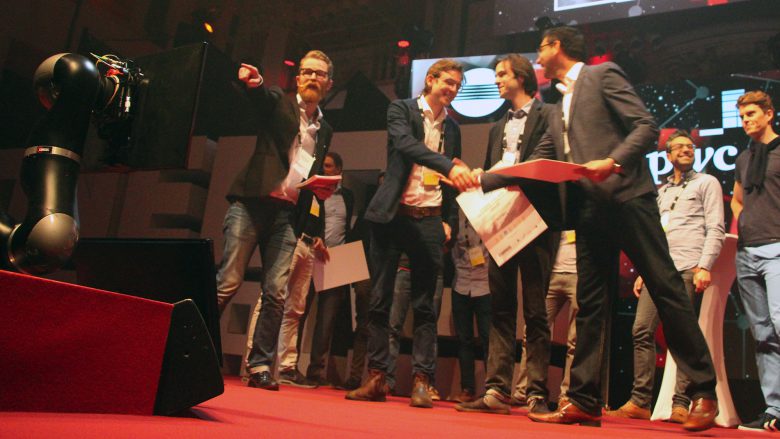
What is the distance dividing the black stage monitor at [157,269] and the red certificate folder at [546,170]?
1.05 meters

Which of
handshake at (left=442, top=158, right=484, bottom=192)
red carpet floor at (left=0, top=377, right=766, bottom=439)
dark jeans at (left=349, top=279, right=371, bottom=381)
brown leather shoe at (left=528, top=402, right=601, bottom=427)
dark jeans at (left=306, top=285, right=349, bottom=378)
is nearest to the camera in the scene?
red carpet floor at (left=0, top=377, right=766, bottom=439)

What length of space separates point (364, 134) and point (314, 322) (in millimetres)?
1576

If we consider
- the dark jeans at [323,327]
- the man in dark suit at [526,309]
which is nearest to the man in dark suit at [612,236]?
the man in dark suit at [526,309]

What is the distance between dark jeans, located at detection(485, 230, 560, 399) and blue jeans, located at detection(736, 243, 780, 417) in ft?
4.89

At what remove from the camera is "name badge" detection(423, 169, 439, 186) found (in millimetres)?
2781

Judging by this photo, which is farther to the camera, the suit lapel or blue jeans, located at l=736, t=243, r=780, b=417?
blue jeans, located at l=736, t=243, r=780, b=417

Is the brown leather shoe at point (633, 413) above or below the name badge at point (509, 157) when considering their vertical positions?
below

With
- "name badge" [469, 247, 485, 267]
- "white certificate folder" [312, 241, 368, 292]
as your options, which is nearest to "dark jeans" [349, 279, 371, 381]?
"white certificate folder" [312, 241, 368, 292]

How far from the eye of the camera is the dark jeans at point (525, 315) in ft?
8.20

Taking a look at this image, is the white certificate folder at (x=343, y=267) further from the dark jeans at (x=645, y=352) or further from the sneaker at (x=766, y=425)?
the sneaker at (x=766, y=425)

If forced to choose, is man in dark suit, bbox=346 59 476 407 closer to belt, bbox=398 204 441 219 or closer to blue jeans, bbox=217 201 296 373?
belt, bbox=398 204 441 219

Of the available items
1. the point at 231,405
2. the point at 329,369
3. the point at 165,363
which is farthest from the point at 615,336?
the point at 165,363

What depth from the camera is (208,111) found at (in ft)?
18.2

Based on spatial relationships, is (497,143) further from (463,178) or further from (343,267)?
(343,267)
